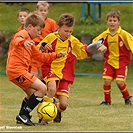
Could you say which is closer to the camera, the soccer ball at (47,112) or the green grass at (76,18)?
the soccer ball at (47,112)

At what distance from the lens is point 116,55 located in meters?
11.3

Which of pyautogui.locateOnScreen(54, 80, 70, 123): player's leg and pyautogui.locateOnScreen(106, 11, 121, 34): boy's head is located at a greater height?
pyautogui.locateOnScreen(106, 11, 121, 34): boy's head

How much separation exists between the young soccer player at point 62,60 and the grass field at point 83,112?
0.39m

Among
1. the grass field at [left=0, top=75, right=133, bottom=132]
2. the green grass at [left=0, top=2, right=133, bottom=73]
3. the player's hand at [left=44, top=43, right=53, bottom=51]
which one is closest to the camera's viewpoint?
the grass field at [left=0, top=75, right=133, bottom=132]

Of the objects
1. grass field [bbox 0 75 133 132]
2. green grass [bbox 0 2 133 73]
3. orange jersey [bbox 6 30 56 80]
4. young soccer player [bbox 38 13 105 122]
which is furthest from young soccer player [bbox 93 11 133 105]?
green grass [bbox 0 2 133 73]

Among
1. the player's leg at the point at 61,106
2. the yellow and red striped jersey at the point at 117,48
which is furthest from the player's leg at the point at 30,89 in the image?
the yellow and red striped jersey at the point at 117,48

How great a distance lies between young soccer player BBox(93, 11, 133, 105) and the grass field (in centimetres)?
32

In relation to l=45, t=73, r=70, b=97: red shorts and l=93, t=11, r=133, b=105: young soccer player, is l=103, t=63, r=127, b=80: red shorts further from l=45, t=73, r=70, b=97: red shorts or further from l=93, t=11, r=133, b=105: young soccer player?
l=45, t=73, r=70, b=97: red shorts

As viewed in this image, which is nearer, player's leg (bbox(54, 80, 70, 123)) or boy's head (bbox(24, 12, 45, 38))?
boy's head (bbox(24, 12, 45, 38))

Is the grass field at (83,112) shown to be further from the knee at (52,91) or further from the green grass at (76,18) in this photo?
the green grass at (76,18)

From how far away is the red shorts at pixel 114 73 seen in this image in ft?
36.4

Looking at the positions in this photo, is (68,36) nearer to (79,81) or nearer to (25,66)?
(25,66)

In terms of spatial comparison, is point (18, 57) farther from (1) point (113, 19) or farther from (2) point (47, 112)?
(1) point (113, 19)

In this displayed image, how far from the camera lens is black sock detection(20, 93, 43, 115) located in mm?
8130
